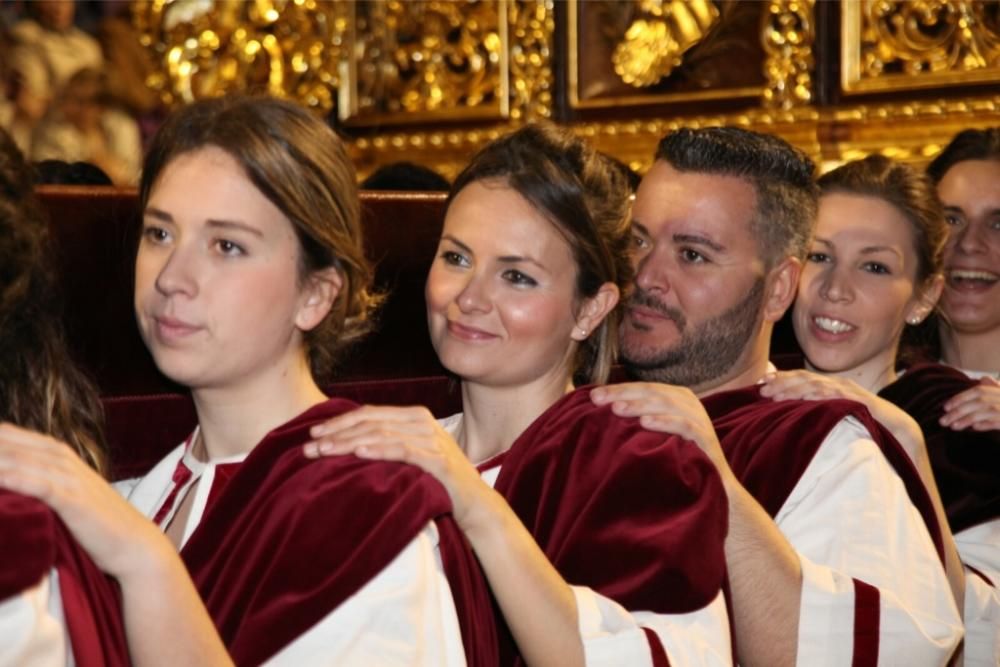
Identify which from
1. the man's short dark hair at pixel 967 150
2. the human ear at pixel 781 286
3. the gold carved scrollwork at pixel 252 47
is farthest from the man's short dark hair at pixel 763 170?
the gold carved scrollwork at pixel 252 47

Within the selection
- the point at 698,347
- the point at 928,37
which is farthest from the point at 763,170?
the point at 928,37

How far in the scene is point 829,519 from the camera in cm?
288

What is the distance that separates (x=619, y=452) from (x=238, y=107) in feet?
2.55

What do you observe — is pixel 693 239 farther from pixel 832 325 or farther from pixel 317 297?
pixel 317 297

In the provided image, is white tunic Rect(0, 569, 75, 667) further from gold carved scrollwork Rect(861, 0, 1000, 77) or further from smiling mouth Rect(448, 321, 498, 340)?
gold carved scrollwork Rect(861, 0, 1000, 77)

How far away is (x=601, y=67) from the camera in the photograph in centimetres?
523

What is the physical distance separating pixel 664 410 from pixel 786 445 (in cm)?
46

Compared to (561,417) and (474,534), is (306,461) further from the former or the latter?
(561,417)

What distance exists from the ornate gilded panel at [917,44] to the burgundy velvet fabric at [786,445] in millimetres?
1837

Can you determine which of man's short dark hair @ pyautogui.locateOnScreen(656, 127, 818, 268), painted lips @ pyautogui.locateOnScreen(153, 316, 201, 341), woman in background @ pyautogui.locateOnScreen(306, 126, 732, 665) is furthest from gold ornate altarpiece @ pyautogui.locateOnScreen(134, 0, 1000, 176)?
painted lips @ pyautogui.locateOnScreen(153, 316, 201, 341)

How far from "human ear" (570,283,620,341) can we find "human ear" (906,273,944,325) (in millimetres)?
1057

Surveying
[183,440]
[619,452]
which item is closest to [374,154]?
[183,440]

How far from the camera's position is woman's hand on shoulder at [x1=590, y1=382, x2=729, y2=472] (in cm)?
257

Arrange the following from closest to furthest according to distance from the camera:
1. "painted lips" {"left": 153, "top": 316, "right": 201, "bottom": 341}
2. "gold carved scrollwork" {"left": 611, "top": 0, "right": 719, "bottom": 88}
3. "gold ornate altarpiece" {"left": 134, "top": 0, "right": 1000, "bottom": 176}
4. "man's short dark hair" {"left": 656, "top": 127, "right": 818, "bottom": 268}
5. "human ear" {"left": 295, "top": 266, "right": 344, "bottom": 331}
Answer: "painted lips" {"left": 153, "top": 316, "right": 201, "bottom": 341}
"human ear" {"left": 295, "top": 266, "right": 344, "bottom": 331}
"man's short dark hair" {"left": 656, "top": 127, "right": 818, "bottom": 268}
"gold ornate altarpiece" {"left": 134, "top": 0, "right": 1000, "bottom": 176}
"gold carved scrollwork" {"left": 611, "top": 0, "right": 719, "bottom": 88}
